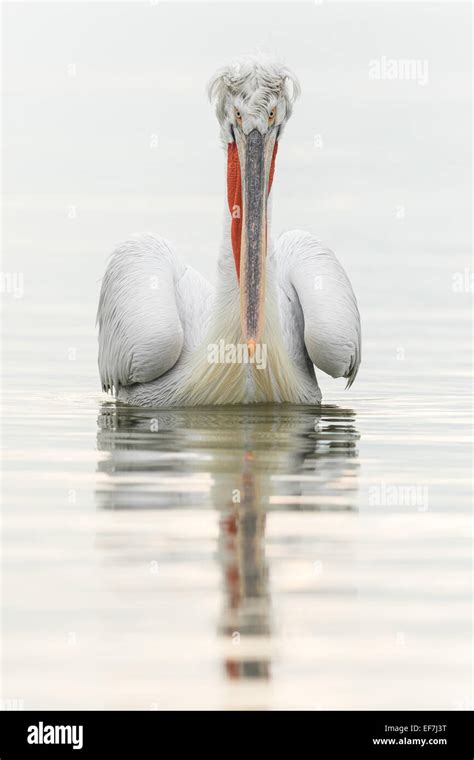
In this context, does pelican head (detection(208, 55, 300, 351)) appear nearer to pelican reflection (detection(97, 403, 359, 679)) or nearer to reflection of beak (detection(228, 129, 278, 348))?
reflection of beak (detection(228, 129, 278, 348))

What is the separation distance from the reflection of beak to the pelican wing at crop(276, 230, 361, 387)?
86cm

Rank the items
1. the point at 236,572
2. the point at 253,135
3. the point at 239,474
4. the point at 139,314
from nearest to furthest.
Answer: the point at 236,572 < the point at 239,474 < the point at 253,135 < the point at 139,314

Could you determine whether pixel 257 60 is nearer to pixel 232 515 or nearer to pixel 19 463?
pixel 19 463

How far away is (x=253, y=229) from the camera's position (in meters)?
9.90

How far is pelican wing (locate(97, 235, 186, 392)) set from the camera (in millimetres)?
10578

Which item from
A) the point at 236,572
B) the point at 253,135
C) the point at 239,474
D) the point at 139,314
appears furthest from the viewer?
the point at 139,314

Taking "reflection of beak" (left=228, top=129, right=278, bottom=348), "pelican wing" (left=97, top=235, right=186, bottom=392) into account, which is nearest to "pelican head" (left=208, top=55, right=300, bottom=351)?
"reflection of beak" (left=228, top=129, right=278, bottom=348)

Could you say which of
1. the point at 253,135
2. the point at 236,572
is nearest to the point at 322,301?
the point at 253,135

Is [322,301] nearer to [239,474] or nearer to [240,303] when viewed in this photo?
[240,303]

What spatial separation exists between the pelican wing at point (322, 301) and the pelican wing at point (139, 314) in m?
0.81

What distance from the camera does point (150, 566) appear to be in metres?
5.62

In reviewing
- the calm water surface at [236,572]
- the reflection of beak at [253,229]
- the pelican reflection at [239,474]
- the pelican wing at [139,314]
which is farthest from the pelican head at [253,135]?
the calm water surface at [236,572]

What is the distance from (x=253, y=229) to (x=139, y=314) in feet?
4.14

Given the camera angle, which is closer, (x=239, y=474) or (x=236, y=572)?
(x=236, y=572)
